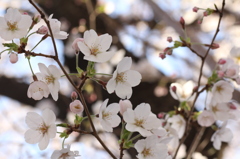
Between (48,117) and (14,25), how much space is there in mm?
228

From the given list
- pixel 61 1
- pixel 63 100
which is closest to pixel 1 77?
pixel 63 100

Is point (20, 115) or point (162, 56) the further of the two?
point (20, 115)

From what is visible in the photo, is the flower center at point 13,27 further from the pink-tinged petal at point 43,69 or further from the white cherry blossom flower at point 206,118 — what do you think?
the white cherry blossom flower at point 206,118

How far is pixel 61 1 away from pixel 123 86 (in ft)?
6.77

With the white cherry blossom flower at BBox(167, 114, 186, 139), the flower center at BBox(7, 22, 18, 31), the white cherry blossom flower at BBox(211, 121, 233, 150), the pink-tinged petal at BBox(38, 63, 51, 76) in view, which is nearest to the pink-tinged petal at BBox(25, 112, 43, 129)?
the pink-tinged petal at BBox(38, 63, 51, 76)

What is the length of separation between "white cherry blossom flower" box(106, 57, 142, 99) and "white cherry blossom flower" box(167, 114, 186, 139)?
334 millimetres

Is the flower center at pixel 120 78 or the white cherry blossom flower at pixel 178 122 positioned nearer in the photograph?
the flower center at pixel 120 78

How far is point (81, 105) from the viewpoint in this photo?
71 centimetres

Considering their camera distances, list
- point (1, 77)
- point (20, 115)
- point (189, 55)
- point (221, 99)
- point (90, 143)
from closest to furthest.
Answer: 1. point (221, 99)
2. point (1, 77)
3. point (90, 143)
4. point (189, 55)
5. point (20, 115)

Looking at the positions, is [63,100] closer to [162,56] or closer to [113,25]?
[113,25]

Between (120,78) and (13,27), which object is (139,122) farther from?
(13,27)

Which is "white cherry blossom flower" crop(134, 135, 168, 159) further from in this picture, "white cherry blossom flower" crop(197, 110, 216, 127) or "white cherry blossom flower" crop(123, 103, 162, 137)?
"white cherry blossom flower" crop(197, 110, 216, 127)

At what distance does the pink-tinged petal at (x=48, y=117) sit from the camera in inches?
28.5

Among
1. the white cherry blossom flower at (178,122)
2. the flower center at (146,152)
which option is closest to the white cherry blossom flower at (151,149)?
the flower center at (146,152)
